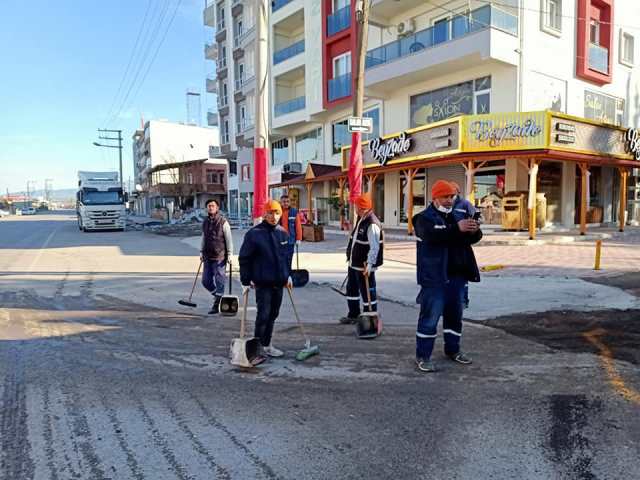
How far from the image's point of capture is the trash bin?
1712 centimetres

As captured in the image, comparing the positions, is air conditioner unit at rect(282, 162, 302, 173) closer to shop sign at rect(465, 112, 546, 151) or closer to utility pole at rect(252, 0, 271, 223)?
shop sign at rect(465, 112, 546, 151)

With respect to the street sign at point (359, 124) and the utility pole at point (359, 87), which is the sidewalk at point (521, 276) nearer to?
the utility pole at point (359, 87)

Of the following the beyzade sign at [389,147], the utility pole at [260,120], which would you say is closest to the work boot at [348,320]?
the utility pole at [260,120]

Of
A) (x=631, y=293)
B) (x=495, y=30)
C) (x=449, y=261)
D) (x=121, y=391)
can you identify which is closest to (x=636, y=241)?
(x=495, y=30)

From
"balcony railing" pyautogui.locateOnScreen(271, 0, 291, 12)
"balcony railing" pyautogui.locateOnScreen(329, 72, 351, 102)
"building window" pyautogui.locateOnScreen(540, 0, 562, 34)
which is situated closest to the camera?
"building window" pyautogui.locateOnScreen(540, 0, 562, 34)

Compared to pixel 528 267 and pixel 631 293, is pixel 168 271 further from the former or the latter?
pixel 631 293

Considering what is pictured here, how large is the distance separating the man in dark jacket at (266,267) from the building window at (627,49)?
25.4 m

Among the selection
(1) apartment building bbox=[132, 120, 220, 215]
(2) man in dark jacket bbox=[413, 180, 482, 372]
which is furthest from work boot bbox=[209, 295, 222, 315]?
(1) apartment building bbox=[132, 120, 220, 215]

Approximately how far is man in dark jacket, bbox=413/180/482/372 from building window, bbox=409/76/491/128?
15679mm

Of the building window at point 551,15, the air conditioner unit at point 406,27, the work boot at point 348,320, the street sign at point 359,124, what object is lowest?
the work boot at point 348,320

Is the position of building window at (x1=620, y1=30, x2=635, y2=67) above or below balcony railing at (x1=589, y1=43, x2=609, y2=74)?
above

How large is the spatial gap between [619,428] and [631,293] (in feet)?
19.1

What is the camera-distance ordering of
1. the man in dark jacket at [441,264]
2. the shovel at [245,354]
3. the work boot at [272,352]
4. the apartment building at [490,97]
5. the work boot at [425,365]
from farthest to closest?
1. the apartment building at [490,97]
2. the work boot at [272,352]
3. the shovel at [245,354]
4. the work boot at [425,365]
5. the man in dark jacket at [441,264]

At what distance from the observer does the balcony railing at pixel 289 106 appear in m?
29.1
